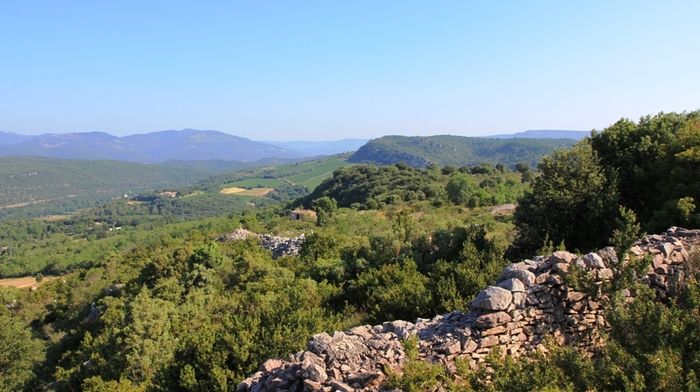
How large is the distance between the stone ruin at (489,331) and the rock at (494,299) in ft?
0.04

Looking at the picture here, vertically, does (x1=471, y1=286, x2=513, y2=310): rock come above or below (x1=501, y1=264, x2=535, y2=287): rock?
below

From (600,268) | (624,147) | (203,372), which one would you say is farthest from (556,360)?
(624,147)

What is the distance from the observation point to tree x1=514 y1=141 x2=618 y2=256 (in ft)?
47.9

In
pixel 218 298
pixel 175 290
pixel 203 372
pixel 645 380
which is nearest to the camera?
pixel 645 380

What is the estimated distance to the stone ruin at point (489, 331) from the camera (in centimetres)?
754

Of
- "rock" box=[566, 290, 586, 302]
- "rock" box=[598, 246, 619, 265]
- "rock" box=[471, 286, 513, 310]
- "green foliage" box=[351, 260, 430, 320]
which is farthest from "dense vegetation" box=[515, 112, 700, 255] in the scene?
"rock" box=[471, 286, 513, 310]

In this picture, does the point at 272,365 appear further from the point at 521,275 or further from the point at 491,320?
the point at 521,275

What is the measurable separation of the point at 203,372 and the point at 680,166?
14813 millimetres

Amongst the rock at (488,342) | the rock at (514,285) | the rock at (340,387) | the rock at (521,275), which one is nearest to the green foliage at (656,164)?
the rock at (521,275)

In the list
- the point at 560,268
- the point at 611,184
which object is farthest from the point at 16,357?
the point at 611,184

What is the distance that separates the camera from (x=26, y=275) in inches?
3115

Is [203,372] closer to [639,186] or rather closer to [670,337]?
[670,337]

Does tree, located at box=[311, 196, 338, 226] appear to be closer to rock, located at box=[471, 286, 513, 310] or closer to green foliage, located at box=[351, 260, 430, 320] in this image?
green foliage, located at box=[351, 260, 430, 320]

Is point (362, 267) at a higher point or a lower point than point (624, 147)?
lower
